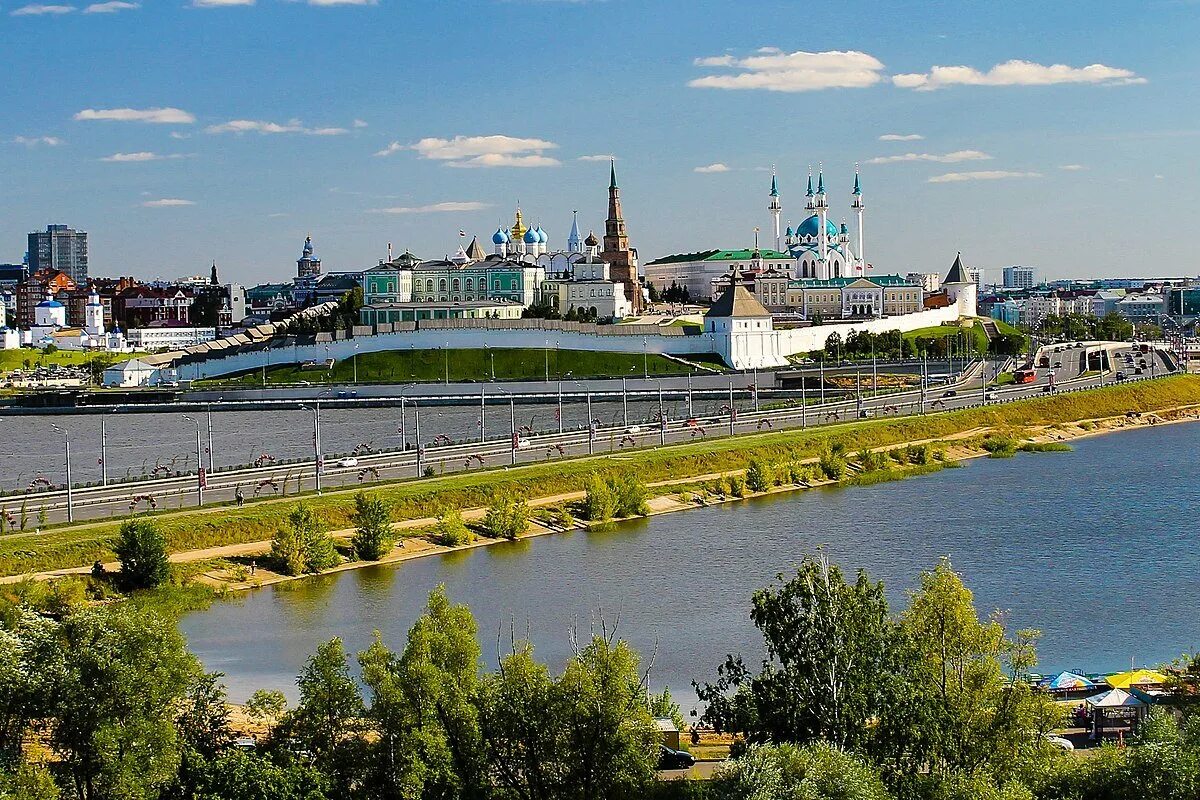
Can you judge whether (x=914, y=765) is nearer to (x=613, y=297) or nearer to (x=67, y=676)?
(x=67, y=676)

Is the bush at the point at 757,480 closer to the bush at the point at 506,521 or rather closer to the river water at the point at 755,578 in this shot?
the river water at the point at 755,578

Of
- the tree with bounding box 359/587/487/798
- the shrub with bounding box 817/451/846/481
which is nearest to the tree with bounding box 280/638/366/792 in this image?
the tree with bounding box 359/587/487/798

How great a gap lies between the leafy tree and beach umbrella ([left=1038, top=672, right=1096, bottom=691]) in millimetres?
4163

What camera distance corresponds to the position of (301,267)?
5842 inches

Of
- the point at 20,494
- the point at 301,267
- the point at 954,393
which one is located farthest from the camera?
the point at 301,267

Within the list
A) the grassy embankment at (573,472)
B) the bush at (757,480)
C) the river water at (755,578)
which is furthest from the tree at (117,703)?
the bush at (757,480)

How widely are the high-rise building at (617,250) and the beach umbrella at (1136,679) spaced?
232ft

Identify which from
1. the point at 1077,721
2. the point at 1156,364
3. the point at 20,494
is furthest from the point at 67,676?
the point at 1156,364

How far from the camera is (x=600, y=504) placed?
2872cm

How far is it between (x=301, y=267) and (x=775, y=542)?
416 ft

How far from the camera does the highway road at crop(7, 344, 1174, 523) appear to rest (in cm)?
2806

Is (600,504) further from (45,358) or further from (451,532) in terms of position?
(45,358)

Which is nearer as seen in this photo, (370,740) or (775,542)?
(370,740)

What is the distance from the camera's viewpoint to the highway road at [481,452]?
92.1 ft
